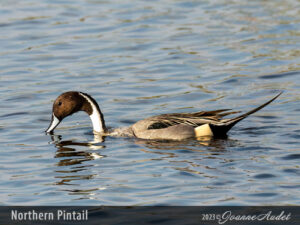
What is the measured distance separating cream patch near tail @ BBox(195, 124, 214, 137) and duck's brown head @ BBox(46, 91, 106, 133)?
4.81 feet

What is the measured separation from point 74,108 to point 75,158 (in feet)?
5.75

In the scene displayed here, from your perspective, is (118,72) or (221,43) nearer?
(118,72)

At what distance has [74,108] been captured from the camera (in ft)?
38.5

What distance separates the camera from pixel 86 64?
15227mm

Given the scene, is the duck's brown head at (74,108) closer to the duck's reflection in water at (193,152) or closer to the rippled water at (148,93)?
the rippled water at (148,93)

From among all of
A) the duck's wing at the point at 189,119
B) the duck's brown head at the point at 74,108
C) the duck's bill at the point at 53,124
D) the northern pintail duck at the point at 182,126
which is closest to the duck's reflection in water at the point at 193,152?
the northern pintail duck at the point at 182,126

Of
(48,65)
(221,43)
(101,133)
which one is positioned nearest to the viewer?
(101,133)

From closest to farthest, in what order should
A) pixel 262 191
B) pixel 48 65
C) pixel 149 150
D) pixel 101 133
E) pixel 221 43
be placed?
pixel 262 191
pixel 149 150
pixel 101 133
pixel 48 65
pixel 221 43

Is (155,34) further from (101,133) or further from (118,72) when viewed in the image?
(101,133)

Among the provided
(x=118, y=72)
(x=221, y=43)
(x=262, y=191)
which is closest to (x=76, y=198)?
(x=262, y=191)

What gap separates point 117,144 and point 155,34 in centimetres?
670

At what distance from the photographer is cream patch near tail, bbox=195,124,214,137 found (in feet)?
36.0

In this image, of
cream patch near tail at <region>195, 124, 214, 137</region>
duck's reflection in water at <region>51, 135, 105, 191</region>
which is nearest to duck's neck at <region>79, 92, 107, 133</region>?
duck's reflection in water at <region>51, 135, 105, 191</region>

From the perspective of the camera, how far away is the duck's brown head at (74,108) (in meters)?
11.6
